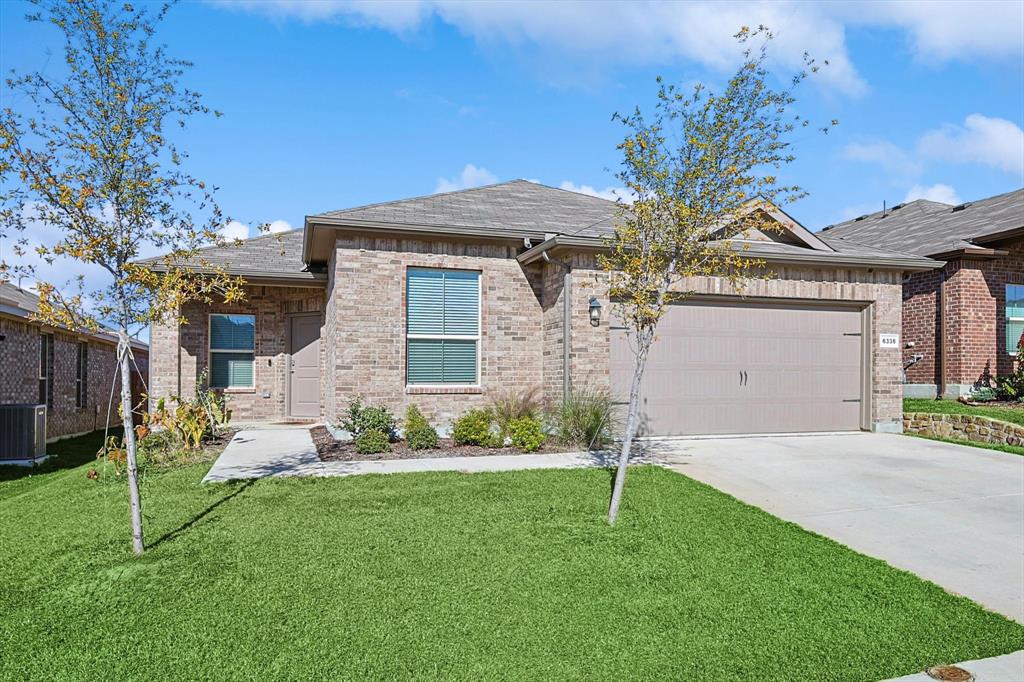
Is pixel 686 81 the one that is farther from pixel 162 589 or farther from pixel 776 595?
pixel 162 589

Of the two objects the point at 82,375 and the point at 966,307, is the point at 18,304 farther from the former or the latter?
the point at 966,307

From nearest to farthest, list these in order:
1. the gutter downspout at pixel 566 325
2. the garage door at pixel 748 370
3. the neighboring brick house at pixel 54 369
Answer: the gutter downspout at pixel 566 325
the garage door at pixel 748 370
the neighboring brick house at pixel 54 369

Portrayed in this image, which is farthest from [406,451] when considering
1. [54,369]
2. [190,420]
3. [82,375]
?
[82,375]

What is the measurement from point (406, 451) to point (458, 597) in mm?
5390

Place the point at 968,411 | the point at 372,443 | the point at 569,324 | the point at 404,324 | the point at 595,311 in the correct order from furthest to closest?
the point at 968,411 → the point at 404,324 → the point at 569,324 → the point at 595,311 → the point at 372,443

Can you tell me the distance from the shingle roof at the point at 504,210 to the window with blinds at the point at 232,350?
4.68 metres

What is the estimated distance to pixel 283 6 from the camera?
32.0 feet

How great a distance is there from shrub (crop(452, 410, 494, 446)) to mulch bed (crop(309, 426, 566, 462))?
9 centimetres

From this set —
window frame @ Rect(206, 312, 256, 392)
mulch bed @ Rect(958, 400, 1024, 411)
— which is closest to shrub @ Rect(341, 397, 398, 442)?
window frame @ Rect(206, 312, 256, 392)

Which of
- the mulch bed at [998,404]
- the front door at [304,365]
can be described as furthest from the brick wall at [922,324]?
the front door at [304,365]

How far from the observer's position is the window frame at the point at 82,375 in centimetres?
1516

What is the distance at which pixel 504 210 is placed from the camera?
12211 mm

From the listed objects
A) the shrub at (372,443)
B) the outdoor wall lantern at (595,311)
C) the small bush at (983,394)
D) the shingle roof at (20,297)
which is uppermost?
the shingle roof at (20,297)

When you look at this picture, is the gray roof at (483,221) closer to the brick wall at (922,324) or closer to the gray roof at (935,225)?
the gray roof at (935,225)
